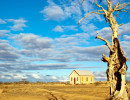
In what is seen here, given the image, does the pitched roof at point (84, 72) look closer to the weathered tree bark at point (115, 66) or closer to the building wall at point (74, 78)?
the building wall at point (74, 78)

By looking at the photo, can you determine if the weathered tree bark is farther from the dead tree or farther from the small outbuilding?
the small outbuilding

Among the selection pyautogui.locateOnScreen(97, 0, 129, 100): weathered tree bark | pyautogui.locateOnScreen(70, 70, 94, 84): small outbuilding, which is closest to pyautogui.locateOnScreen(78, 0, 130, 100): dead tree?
pyautogui.locateOnScreen(97, 0, 129, 100): weathered tree bark

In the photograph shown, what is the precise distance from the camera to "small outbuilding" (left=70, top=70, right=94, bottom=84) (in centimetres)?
5412

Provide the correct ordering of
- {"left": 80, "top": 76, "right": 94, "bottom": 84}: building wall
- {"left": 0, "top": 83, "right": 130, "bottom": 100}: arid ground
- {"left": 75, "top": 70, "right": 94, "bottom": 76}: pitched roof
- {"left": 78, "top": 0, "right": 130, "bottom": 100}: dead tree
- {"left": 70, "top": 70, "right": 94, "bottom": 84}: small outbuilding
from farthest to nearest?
{"left": 75, "top": 70, "right": 94, "bottom": 76}: pitched roof
{"left": 80, "top": 76, "right": 94, "bottom": 84}: building wall
{"left": 70, "top": 70, "right": 94, "bottom": 84}: small outbuilding
{"left": 0, "top": 83, "right": 130, "bottom": 100}: arid ground
{"left": 78, "top": 0, "right": 130, "bottom": 100}: dead tree

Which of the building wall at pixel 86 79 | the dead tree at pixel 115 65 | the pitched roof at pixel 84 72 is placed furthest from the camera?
the pitched roof at pixel 84 72

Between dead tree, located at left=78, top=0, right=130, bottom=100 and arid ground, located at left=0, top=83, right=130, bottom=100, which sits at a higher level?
dead tree, located at left=78, top=0, right=130, bottom=100

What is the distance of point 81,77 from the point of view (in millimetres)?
54094

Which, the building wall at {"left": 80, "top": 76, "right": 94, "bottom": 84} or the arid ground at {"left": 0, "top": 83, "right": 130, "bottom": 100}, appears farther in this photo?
the building wall at {"left": 80, "top": 76, "right": 94, "bottom": 84}

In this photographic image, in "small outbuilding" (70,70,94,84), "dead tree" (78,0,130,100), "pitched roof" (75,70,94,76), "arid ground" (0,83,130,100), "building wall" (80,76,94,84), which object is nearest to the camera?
"dead tree" (78,0,130,100)

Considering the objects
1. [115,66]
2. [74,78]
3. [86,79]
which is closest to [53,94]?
[115,66]

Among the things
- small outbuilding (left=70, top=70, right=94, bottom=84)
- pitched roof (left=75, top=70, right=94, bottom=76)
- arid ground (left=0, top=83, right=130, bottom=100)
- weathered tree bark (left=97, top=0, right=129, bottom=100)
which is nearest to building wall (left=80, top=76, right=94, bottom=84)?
small outbuilding (left=70, top=70, right=94, bottom=84)

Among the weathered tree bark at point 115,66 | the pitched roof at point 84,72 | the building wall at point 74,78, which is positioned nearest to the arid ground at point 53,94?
the weathered tree bark at point 115,66

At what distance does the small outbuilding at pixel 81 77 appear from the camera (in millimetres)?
54116

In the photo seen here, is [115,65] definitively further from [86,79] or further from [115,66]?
[86,79]
